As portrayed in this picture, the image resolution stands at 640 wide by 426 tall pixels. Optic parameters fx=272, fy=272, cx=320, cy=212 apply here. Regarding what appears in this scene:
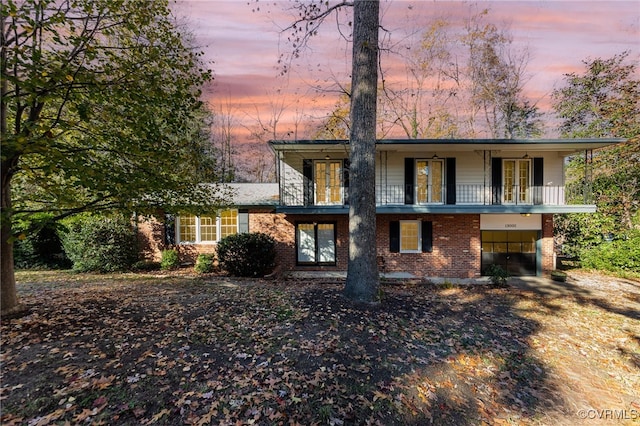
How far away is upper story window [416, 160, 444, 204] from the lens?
11.9 meters

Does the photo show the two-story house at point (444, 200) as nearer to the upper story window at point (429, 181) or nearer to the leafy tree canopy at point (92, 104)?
the upper story window at point (429, 181)

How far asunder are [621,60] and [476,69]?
24.1 feet

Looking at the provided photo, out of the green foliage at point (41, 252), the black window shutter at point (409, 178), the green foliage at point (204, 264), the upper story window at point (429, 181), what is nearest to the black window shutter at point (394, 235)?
the black window shutter at point (409, 178)

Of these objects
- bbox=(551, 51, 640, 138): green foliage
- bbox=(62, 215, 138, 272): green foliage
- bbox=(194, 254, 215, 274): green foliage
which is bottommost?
bbox=(194, 254, 215, 274): green foliage

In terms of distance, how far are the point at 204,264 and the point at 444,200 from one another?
35.0ft

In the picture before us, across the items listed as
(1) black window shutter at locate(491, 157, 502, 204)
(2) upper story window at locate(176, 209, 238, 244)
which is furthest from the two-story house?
(2) upper story window at locate(176, 209, 238, 244)

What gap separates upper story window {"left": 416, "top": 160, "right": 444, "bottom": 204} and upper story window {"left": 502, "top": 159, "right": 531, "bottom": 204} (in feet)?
9.42

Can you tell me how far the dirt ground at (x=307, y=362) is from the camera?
322cm

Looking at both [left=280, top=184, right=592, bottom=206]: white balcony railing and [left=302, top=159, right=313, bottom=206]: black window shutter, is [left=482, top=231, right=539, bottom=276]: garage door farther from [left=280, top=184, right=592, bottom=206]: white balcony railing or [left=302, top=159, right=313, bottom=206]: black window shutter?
[left=302, top=159, right=313, bottom=206]: black window shutter

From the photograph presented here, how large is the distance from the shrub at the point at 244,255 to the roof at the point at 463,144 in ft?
12.6

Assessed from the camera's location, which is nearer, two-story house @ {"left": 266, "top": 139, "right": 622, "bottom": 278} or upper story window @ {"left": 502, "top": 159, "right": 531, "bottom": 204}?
two-story house @ {"left": 266, "top": 139, "right": 622, "bottom": 278}

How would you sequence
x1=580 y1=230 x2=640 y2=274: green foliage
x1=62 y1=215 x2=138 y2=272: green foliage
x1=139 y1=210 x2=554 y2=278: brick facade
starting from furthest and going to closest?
x1=580 y1=230 x2=640 y2=274: green foliage < x1=139 y1=210 x2=554 y2=278: brick facade < x1=62 y1=215 x2=138 y2=272: green foliage

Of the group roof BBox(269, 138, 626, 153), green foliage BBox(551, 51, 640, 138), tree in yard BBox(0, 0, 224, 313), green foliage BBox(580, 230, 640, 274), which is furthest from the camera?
green foliage BBox(551, 51, 640, 138)

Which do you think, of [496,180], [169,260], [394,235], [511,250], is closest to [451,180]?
[496,180]
